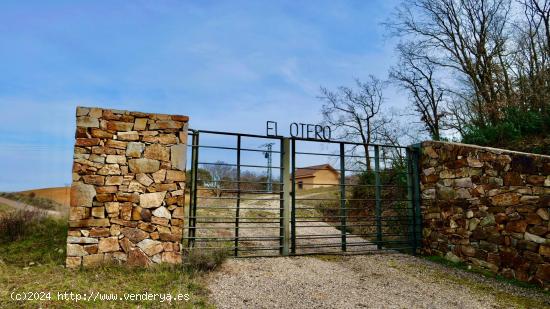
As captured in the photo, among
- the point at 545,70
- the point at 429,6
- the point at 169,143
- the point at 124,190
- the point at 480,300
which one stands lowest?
the point at 480,300

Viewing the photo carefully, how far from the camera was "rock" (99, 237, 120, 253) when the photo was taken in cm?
530

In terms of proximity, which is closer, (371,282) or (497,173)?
(371,282)

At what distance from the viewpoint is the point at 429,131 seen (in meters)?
12.7

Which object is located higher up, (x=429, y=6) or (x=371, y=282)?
(x=429, y=6)

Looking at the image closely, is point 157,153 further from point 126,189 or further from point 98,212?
point 98,212

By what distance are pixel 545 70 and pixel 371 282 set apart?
8101mm

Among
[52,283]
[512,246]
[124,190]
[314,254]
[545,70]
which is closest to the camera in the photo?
[52,283]

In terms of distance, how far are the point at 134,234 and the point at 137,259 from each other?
1.23 feet

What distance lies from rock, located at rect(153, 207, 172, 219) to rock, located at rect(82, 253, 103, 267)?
97 cm

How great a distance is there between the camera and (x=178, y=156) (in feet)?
18.8

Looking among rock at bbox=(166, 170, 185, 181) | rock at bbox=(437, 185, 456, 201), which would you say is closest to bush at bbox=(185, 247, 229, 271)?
rock at bbox=(166, 170, 185, 181)

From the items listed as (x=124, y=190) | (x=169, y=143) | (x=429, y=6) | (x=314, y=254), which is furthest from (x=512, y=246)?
(x=429, y=6)

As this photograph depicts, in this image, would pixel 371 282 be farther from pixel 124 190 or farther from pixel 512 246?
pixel 124 190

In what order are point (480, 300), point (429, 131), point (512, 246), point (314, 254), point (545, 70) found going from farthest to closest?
point (429, 131), point (545, 70), point (314, 254), point (512, 246), point (480, 300)
